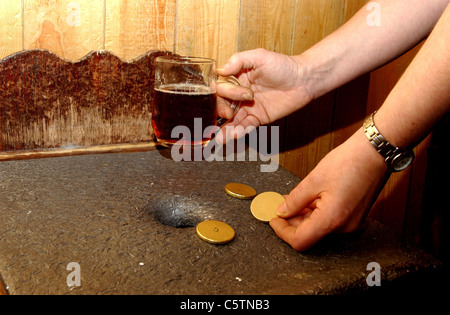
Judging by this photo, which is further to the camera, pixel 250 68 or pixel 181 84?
pixel 250 68

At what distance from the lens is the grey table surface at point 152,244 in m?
0.74

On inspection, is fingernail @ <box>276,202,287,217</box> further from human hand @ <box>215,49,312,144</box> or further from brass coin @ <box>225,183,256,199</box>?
human hand @ <box>215,49,312,144</box>

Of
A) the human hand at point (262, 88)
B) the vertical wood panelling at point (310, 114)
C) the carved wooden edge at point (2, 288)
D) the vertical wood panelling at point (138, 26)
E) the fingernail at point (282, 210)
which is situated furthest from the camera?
the vertical wood panelling at point (310, 114)

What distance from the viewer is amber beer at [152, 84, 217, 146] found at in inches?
40.4

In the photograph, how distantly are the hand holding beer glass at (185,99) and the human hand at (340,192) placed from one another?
305 mm

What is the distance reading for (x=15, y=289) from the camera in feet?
2.25

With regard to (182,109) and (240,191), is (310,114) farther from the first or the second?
(182,109)

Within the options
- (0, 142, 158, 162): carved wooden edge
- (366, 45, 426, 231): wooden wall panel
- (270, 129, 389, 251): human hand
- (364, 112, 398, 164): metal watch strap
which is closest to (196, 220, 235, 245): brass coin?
(270, 129, 389, 251): human hand

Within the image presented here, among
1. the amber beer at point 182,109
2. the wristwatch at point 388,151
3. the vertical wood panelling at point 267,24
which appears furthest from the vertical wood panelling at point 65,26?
the wristwatch at point 388,151

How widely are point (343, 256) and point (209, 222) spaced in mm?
298

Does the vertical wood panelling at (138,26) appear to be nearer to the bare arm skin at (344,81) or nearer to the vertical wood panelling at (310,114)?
the bare arm skin at (344,81)

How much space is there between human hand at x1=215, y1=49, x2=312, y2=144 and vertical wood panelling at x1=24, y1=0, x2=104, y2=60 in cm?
43

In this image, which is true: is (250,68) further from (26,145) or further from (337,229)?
(26,145)
